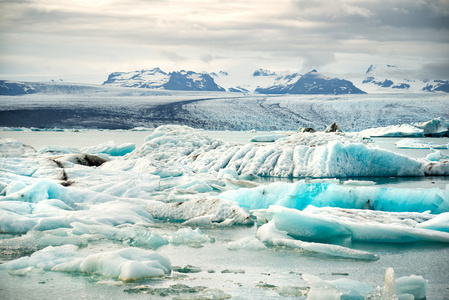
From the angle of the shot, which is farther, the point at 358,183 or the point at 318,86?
the point at 318,86

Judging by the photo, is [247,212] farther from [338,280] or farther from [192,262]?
[338,280]

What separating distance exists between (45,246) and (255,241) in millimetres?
1805

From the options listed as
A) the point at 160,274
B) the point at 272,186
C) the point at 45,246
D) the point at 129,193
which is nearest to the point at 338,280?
the point at 160,274

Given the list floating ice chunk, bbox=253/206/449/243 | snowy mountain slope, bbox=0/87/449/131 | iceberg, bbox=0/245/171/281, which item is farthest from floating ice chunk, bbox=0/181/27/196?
snowy mountain slope, bbox=0/87/449/131

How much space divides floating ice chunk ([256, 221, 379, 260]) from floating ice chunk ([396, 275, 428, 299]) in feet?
3.03

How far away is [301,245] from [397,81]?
530 feet

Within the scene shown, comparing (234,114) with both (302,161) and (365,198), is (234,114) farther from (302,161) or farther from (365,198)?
(365,198)

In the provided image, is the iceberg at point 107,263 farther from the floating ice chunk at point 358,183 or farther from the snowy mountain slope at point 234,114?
the snowy mountain slope at point 234,114

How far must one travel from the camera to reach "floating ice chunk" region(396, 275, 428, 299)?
3027 millimetres

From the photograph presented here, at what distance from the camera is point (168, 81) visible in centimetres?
12494

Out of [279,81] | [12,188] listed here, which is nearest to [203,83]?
[279,81]

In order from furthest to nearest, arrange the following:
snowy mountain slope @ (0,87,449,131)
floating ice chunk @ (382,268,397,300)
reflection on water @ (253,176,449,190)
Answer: snowy mountain slope @ (0,87,449,131) < reflection on water @ (253,176,449,190) < floating ice chunk @ (382,268,397,300)

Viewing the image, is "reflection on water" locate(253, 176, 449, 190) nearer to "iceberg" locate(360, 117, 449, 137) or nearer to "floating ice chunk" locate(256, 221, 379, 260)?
"floating ice chunk" locate(256, 221, 379, 260)

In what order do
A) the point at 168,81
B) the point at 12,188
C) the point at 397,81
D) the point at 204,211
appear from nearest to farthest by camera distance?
1. the point at 204,211
2. the point at 12,188
3. the point at 168,81
4. the point at 397,81
